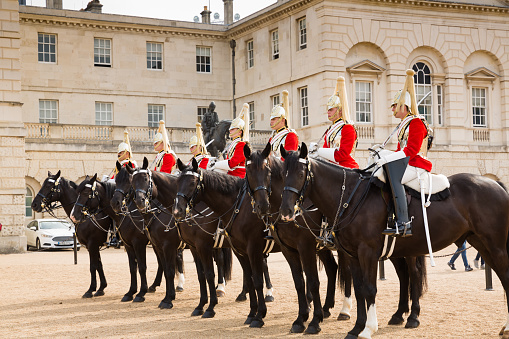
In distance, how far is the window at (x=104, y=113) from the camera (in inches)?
1594

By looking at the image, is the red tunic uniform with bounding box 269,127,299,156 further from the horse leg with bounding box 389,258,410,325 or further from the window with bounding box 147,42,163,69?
the window with bounding box 147,42,163,69

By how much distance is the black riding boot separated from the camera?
30.6 ft

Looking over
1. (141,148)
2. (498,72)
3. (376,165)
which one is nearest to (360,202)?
(376,165)

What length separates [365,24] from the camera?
35.2 m

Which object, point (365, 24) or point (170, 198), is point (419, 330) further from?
point (365, 24)

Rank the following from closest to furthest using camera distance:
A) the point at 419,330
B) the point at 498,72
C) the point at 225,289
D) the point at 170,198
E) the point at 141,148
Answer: the point at 419,330 → the point at 170,198 → the point at 225,289 → the point at 141,148 → the point at 498,72

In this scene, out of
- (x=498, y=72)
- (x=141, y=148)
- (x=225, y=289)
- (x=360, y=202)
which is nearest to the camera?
(x=360, y=202)

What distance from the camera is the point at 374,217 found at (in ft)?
31.0

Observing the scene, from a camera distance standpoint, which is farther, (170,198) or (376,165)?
(170,198)

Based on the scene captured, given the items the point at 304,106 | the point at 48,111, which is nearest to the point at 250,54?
the point at 304,106

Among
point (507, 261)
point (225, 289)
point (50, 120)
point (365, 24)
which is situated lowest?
point (225, 289)

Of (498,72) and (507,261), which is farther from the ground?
(498,72)

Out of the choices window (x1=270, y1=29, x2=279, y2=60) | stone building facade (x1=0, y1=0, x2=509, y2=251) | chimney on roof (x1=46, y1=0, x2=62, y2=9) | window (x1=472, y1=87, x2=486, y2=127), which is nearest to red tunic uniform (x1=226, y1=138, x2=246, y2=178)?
stone building facade (x1=0, y1=0, x2=509, y2=251)

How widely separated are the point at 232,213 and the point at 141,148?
2425 centimetres
